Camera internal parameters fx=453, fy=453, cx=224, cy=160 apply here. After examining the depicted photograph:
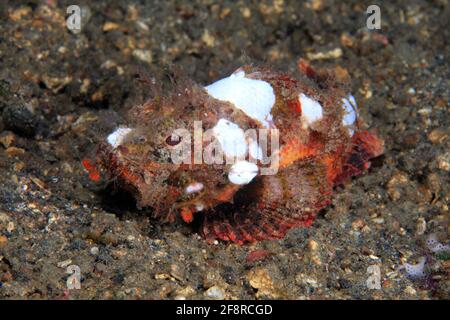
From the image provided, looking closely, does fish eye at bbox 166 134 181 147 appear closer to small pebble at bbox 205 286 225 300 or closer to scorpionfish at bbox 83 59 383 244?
scorpionfish at bbox 83 59 383 244

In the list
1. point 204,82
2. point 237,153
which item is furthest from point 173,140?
point 204,82

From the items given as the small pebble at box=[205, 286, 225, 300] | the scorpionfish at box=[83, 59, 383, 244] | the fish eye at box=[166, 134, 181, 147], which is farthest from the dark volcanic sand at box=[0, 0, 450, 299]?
the fish eye at box=[166, 134, 181, 147]

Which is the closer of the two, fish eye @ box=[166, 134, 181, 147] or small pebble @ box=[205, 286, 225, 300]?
small pebble @ box=[205, 286, 225, 300]

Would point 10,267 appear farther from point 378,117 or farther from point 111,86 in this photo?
point 378,117

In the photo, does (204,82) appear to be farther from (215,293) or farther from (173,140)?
(215,293)

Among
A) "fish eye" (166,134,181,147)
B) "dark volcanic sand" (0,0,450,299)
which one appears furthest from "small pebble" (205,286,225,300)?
"fish eye" (166,134,181,147)

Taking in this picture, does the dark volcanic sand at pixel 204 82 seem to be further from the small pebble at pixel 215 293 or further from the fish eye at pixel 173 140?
the fish eye at pixel 173 140

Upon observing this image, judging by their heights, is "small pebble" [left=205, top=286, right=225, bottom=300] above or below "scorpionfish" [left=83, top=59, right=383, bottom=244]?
below
